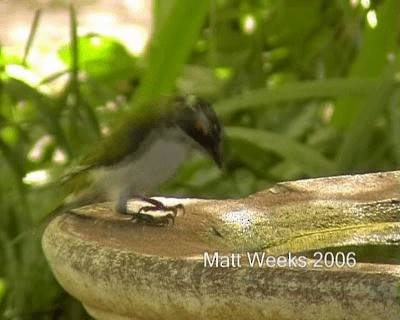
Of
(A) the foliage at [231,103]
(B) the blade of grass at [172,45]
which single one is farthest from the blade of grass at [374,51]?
(B) the blade of grass at [172,45]

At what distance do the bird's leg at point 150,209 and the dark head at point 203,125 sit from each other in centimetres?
7

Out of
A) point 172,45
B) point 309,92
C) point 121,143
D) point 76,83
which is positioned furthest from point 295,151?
point 121,143

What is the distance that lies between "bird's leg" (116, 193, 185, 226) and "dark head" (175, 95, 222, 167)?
0.23ft

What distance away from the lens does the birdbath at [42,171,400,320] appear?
54 centimetres

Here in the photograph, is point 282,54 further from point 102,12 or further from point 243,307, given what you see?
point 243,307

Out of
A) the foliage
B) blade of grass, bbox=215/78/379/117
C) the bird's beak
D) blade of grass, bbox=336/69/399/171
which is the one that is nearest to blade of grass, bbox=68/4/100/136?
the foliage

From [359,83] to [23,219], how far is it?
1.71 ft

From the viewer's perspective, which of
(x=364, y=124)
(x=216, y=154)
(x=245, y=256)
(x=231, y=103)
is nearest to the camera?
(x=245, y=256)

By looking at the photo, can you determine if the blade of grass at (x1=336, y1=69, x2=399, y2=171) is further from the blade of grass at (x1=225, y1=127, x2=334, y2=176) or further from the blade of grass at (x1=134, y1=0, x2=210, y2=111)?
the blade of grass at (x1=134, y1=0, x2=210, y2=111)

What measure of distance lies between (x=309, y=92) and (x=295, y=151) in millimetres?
87

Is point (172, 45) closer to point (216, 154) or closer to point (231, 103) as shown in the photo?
point (231, 103)

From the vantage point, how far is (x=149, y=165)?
0.81m

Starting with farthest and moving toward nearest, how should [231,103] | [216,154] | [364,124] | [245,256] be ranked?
[231,103] < [364,124] < [216,154] < [245,256]

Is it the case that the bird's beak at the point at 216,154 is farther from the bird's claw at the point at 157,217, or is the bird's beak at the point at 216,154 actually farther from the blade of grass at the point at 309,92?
the blade of grass at the point at 309,92
